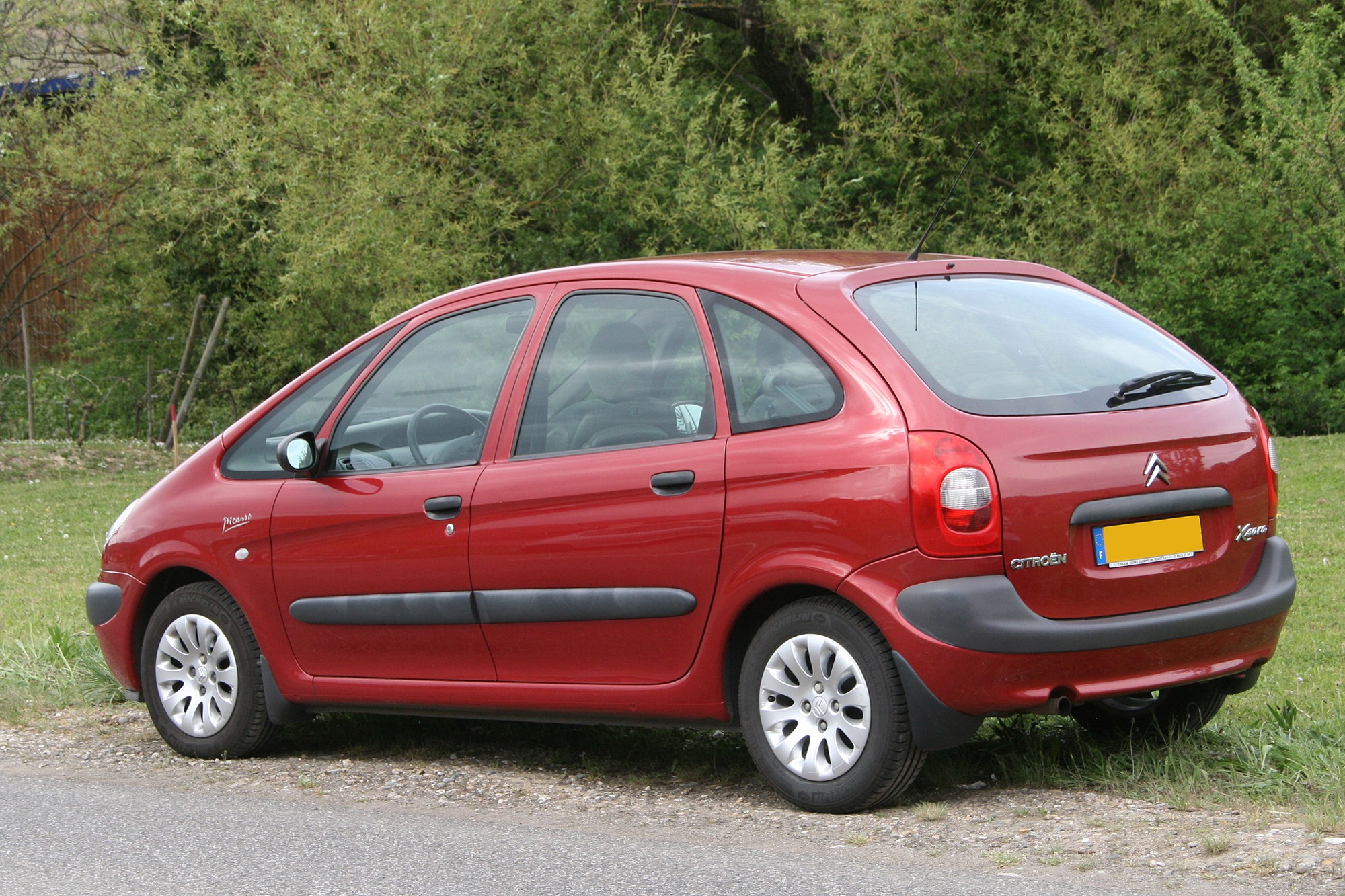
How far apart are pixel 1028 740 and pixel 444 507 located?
84.4 inches

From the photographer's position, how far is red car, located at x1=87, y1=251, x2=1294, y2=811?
13.8 feet

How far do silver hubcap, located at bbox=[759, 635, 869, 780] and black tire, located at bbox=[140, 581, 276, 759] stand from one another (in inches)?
86.1

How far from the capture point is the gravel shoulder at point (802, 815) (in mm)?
3834

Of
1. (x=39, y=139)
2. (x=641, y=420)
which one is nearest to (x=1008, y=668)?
(x=641, y=420)

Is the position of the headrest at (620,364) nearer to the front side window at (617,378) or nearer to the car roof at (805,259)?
the front side window at (617,378)

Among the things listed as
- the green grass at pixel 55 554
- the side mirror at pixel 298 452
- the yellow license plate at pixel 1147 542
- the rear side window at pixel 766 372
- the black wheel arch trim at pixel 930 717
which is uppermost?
the rear side window at pixel 766 372

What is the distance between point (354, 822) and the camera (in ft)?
15.5

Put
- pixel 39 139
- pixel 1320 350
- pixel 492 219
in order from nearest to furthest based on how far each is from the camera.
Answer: pixel 492 219
pixel 1320 350
pixel 39 139

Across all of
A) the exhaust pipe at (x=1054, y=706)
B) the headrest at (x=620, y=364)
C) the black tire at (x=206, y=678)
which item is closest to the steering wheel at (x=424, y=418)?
the headrest at (x=620, y=364)

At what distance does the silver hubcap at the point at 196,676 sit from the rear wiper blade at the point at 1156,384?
336 centimetres

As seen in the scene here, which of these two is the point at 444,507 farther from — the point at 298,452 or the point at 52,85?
the point at 52,85

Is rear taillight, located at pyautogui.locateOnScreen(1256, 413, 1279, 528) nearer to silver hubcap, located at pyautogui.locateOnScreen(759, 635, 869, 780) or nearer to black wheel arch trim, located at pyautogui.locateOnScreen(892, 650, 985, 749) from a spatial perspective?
black wheel arch trim, located at pyautogui.locateOnScreen(892, 650, 985, 749)

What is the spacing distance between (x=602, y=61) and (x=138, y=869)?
1421 cm

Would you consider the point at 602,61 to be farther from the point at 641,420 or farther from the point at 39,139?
the point at 641,420
